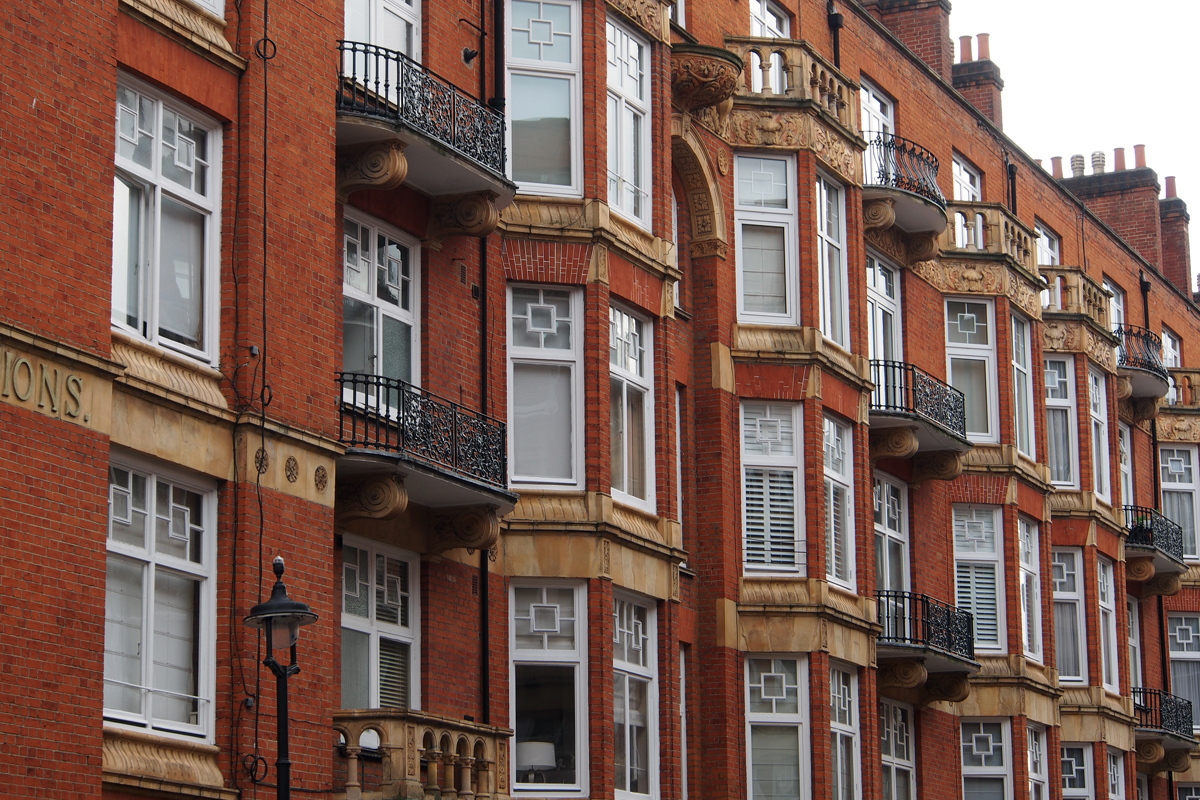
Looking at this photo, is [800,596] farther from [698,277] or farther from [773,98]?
[773,98]

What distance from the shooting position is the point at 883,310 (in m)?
36.2

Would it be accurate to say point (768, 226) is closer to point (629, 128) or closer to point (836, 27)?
point (629, 128)

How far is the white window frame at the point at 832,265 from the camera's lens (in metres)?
31.8

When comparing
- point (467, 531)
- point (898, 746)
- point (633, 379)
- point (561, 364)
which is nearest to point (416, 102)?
point (561, 364)

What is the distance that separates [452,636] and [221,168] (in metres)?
6.57

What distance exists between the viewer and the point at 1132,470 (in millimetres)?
47344

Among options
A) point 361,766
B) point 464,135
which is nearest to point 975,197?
point 464,135

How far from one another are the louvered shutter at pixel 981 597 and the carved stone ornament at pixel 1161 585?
1084cm

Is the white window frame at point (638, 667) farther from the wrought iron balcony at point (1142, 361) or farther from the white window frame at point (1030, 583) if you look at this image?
the wrought iron balcony at point (1142, 361)

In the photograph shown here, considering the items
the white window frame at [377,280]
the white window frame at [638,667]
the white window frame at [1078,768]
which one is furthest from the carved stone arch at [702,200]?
the white window frame at [1078,768]

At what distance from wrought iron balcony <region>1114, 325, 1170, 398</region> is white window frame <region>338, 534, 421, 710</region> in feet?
86.1

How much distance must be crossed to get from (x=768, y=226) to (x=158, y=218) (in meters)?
14.1

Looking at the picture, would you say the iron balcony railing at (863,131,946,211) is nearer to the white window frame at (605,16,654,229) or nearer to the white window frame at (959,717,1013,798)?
the white window frame at (605,16,654,229)

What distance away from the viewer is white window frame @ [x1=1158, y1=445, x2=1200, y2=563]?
49406 millimetres
